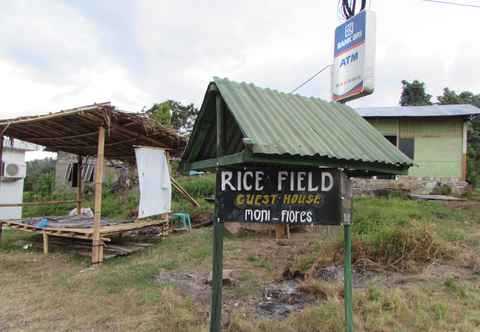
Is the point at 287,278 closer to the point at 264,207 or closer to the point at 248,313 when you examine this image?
the point at 248,313

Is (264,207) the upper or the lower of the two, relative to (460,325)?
upper

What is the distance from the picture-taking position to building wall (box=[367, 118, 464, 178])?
41.8 ft

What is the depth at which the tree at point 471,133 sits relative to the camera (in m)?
14.5

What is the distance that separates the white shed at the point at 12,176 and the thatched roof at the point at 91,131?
4.39 m

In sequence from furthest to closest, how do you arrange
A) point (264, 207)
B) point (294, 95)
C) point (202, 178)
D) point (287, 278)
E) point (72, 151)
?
point (202, 178)
point (72, 151)
point (287, 278)
point (294, 95)
point (264, 207)

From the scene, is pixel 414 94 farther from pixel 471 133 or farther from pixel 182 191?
pixel 182 191

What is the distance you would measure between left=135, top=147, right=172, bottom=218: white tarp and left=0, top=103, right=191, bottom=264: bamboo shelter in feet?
1.10

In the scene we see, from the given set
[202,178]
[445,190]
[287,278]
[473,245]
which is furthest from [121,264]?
[445,190]

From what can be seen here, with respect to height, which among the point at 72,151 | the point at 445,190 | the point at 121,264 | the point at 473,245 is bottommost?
the point at 121,264

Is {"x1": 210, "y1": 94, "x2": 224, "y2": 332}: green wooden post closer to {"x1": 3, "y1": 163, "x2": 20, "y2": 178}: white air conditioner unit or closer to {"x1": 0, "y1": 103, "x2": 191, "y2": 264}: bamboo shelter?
{"x1": 0, "y1": 103, "x2": 191, "y2": 264}: bamboo shelter

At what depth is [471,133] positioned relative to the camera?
20.2 m

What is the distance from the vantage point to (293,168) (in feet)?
8.76

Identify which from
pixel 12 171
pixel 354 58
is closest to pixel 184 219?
pixel 354 58

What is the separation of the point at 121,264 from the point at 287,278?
303 cm
